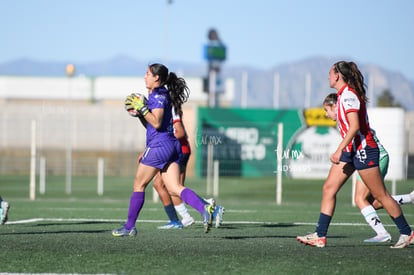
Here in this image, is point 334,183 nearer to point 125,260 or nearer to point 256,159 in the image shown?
point 125,260

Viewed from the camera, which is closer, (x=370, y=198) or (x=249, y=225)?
(x=370, y=198)

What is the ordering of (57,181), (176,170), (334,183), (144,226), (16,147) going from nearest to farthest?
(334,183)
(176,170)
(144,226)
(57,181)
(16,147)

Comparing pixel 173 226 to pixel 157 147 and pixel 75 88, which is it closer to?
pixel 157 147

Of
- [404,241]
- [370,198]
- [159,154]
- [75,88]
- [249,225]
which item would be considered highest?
[75,88]

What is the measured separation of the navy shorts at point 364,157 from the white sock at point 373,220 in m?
1.45

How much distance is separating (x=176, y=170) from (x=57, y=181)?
85.6 ft

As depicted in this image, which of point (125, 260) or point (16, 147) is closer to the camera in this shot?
point (125, 260)

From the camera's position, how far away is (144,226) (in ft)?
44.3

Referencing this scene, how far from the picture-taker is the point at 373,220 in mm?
11398

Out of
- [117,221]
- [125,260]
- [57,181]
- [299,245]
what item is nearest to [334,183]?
[299,245]

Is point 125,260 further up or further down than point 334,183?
further down

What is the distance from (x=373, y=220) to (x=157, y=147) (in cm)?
287

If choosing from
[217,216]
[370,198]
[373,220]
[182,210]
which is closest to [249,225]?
[182,210]

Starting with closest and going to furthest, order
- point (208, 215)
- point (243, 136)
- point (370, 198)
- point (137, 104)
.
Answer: point (208, 215), point (137, 104), point (370, 198), point (243, 136)
